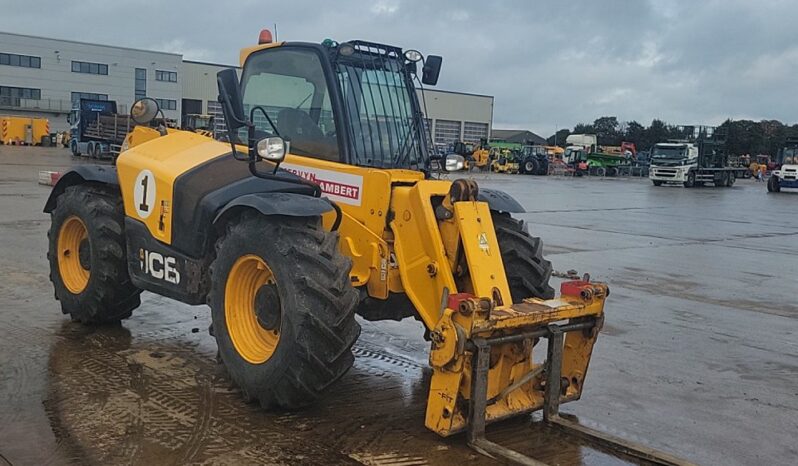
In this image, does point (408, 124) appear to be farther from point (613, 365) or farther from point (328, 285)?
point (613, 365)

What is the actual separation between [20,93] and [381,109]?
7296 centimetres

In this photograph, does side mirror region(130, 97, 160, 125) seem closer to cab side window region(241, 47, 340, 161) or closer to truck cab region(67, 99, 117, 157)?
cab side window region(241, 47, 340, 161)

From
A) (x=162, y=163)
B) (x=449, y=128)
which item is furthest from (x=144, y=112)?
(x=449, y=128)

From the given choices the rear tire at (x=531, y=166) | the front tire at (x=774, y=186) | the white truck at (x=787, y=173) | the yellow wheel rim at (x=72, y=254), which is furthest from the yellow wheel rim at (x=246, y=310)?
the rear tire at (x=531, y=166)

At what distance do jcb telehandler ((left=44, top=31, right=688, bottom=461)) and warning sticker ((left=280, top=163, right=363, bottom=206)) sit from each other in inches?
0.4

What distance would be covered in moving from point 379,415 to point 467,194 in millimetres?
1511

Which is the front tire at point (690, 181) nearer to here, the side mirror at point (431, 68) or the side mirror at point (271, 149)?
the side mirror at point (431, 68)

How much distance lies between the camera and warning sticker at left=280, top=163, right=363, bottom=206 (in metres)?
5.20

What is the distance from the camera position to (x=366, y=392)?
210 inches

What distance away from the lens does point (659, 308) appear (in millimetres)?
8914

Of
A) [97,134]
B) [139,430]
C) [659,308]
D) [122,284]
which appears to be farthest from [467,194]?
[97,134]

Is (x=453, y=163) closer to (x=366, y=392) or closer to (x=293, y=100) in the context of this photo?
(x=293, y=100)

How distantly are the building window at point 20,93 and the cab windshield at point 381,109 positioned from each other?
72.1 metres

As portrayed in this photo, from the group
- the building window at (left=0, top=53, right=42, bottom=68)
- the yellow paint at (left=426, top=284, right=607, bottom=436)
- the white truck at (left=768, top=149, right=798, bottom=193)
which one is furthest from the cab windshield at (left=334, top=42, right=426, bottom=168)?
the building window at (left=0, top=53, right=42, bottom=68)
